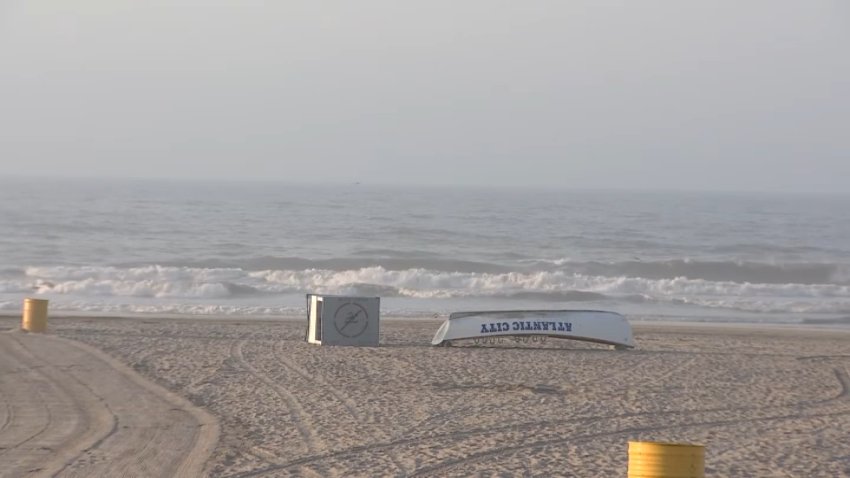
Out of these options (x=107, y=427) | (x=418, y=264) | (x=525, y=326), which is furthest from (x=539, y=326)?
(x=418, y=264)

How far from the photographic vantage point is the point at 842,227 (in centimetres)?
6694

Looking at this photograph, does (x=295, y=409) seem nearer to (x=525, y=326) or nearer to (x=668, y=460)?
(x=668, y=460)

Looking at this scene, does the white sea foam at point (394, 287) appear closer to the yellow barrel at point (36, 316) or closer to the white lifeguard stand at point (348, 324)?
the yellow barrel at point (36, 316)

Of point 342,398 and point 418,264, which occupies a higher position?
point 342,398

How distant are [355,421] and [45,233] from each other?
4071cm

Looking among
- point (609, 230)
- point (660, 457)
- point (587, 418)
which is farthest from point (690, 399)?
point (609, 230)

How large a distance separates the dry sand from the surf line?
0.30 meters

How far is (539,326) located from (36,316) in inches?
321

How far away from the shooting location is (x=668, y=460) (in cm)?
600

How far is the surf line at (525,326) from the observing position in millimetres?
17422

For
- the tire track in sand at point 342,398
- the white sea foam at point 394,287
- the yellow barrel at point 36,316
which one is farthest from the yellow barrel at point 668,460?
the white sea foam at point 394,287

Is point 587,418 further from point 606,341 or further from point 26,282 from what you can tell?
point 26,282

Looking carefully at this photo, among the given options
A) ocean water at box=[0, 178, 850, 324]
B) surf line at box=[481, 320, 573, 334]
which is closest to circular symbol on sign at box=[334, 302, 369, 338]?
surf line at box=[481, 320, 573, 334]

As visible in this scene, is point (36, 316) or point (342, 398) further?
point (36, 316)
